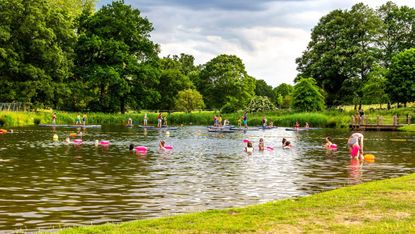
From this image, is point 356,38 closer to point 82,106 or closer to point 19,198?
point 82,106

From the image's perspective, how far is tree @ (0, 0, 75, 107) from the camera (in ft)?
234

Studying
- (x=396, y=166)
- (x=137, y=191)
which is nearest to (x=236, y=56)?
(x=396, y=166)

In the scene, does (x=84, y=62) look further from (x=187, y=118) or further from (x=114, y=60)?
(x=187, y=118)

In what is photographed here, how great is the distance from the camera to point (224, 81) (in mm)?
120438

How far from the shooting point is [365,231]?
9.78 meters

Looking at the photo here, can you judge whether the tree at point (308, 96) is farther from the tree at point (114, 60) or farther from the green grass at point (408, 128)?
the tree at point (114, 60)

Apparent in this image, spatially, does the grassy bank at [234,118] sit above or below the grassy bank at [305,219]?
above

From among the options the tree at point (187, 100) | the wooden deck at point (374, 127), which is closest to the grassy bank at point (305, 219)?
the wooden deck at point (374, 127)

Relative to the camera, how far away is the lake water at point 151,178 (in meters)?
13.8

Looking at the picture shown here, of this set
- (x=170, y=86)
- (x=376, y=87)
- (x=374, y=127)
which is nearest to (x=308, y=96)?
(x=376, y=87)

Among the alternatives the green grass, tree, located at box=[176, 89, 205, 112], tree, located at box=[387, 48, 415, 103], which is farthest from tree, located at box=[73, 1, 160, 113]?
the green grass

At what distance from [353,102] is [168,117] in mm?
32974

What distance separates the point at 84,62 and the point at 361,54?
48.0m

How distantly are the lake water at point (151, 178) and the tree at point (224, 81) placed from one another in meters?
84.6
